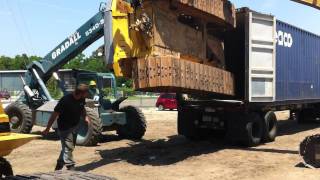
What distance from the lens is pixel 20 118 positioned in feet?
53.6

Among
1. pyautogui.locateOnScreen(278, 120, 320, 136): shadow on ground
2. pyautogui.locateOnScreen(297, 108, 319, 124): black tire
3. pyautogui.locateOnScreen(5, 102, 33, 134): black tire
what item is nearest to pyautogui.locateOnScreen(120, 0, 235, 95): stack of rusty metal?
pyautogui.locateOnScreen(5, 102, 33, 134): black tire

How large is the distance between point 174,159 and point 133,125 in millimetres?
4225

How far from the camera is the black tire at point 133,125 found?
1584 centimetres

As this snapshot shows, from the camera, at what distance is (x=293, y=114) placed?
77.8 feet

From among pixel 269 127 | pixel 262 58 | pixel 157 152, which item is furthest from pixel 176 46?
pixel 269 127

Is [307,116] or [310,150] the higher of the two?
[307,116]

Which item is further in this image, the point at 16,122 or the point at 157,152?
the point at 16,122

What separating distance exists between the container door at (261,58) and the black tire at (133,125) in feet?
12.9

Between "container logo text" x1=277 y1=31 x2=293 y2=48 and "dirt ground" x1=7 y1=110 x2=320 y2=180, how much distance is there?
9.95 feet

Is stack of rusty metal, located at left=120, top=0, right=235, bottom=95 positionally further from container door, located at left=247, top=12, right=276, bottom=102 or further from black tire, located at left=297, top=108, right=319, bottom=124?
black tire, located at left=297, top=108, right=319, bottom=124


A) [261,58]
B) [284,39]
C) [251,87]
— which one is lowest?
[251,87]

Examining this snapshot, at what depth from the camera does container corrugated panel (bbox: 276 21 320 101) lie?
15047 millimetres

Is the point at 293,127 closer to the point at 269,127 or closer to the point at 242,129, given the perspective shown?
the point at 269,127

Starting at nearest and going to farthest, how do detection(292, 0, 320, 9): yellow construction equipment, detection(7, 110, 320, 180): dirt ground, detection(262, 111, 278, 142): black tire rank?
detection(7, 110, 320, 180): dirt ground → detection(292, 0, 320, 9): yellow construction equipment → detection(262, 111, 278, 142): black tire
